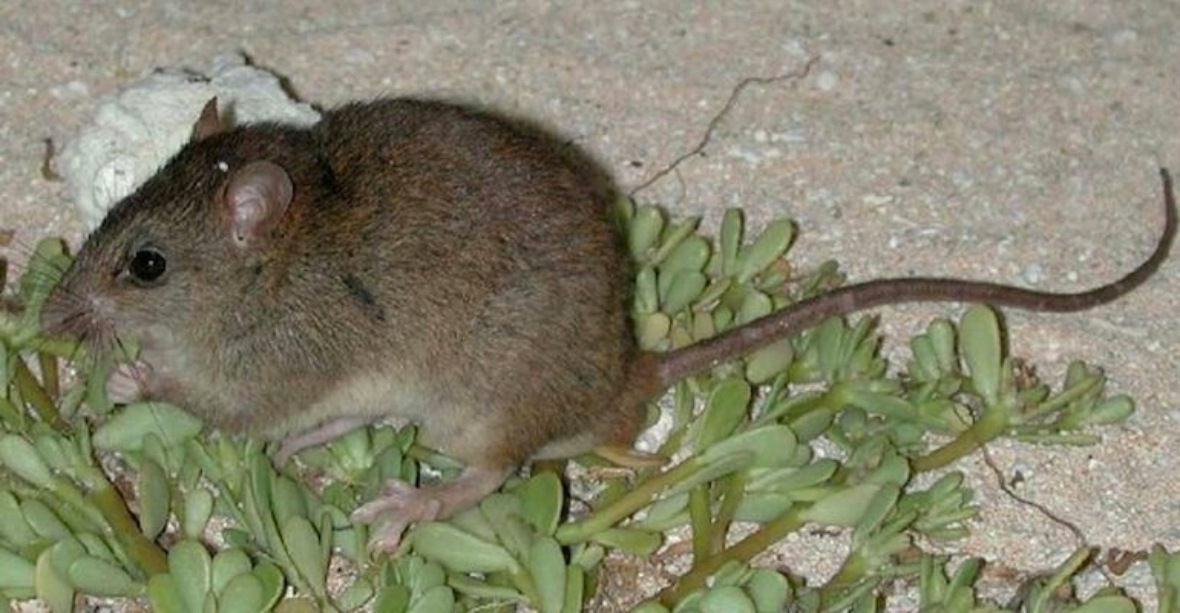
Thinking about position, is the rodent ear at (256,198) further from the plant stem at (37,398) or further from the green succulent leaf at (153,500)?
the plant stem at (37,398)

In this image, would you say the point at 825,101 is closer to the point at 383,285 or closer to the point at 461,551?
the point at 383,285

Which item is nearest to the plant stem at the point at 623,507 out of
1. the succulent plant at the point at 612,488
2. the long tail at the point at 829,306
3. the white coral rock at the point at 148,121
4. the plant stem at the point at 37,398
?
the succulent plant at the point at 612,488

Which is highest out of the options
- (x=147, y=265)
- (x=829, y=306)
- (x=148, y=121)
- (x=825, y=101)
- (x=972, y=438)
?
(x=147, y=265)

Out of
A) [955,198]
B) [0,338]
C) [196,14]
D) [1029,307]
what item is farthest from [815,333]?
[196,14]

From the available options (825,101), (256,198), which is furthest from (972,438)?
(256,198)

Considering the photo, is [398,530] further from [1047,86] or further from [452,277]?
[1047,86]

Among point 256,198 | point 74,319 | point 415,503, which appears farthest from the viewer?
point 415,503

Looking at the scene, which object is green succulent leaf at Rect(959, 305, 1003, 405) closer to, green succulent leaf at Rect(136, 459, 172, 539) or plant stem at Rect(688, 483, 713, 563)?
plant stem at Rect(688, 483, 713, 563)
